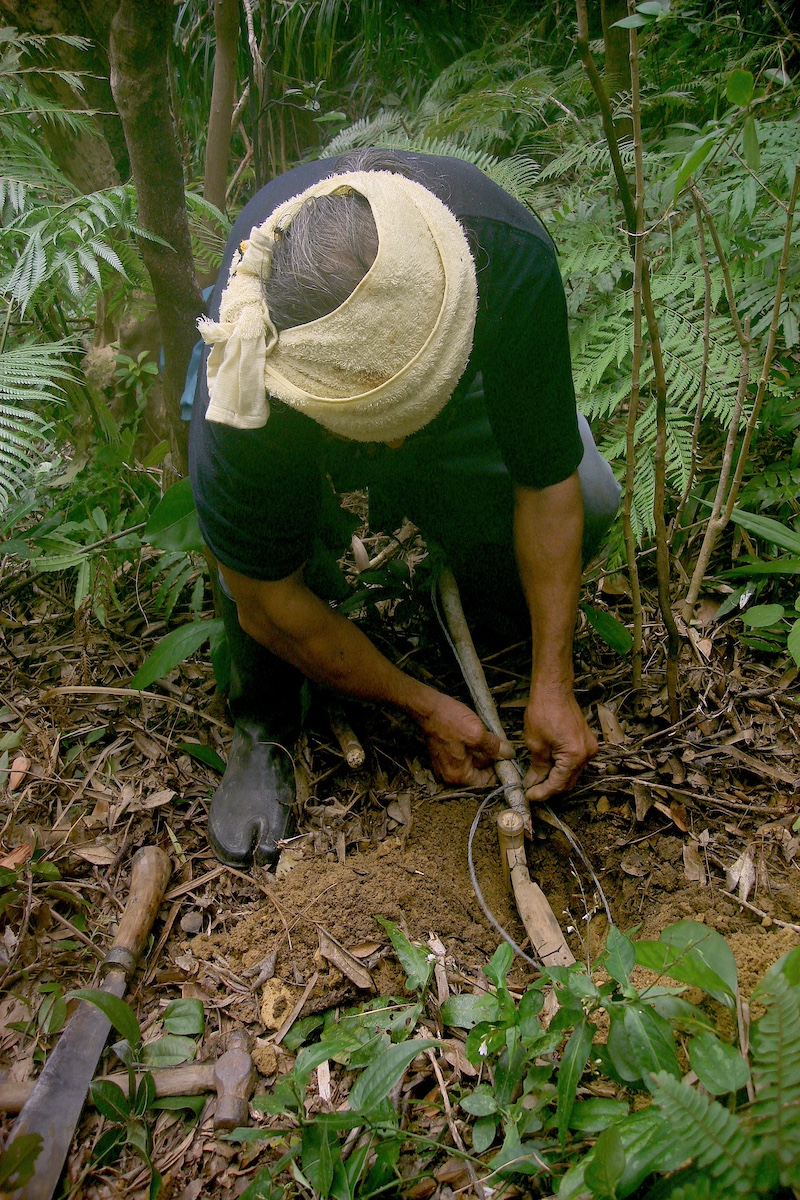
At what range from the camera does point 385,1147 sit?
3.51ft

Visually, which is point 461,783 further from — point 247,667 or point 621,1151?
point 621,1151

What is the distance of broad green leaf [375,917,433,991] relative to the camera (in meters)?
1.29

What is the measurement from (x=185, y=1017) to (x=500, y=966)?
0.63m

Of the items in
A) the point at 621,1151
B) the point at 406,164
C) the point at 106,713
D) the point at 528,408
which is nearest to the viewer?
the point at 621,1151

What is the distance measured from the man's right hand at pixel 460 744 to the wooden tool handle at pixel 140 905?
675mm

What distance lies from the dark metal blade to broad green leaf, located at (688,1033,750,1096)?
995mm

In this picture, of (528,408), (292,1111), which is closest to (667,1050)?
(292,1111)

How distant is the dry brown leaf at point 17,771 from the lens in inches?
75.4

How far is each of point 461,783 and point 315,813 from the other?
1.21 feet

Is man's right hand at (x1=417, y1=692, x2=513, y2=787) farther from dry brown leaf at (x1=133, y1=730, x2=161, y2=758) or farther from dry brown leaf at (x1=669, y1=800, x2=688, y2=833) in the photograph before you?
dry brown leaf at (x1=133, y1=730, x2=161, y2=758)

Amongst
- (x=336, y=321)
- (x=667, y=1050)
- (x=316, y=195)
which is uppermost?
(x=316, y=195)

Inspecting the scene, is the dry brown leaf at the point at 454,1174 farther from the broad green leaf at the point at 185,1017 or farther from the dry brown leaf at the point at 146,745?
the dry brown leaf at the point at 146,745

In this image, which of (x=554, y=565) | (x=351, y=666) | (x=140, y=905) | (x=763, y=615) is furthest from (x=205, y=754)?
(x=763, y=615)

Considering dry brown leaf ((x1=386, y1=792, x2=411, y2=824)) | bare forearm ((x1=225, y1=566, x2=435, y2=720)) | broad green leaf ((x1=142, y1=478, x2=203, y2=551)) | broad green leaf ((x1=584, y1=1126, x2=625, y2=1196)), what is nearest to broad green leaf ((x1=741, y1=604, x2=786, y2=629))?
bare forearm ((x1=225, y1=566, x2=435, y2=720))
